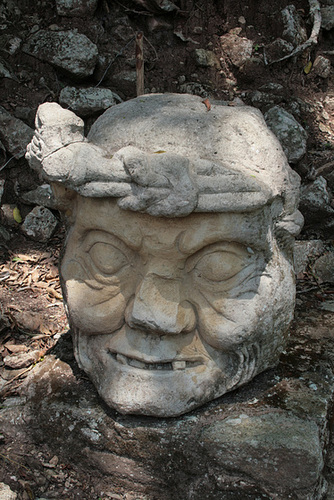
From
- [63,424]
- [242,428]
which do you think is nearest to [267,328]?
[242,428]

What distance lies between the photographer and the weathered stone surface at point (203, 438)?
2078 mm

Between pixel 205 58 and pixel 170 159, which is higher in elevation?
pixel 170 159

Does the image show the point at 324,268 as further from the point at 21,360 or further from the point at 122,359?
the point at 21,360

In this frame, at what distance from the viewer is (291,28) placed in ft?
15.3

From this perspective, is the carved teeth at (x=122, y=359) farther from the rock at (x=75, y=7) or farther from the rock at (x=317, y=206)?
the rock at (x=75, y=7)

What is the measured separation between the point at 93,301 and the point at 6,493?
881 millimetres

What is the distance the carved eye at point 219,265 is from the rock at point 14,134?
257 centimetres

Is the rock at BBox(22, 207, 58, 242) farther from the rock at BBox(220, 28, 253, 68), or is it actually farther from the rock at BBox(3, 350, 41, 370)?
the rock at BBox(220, 28, 253, 68)

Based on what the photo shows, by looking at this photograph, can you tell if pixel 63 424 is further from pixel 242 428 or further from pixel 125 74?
pixel 125 74

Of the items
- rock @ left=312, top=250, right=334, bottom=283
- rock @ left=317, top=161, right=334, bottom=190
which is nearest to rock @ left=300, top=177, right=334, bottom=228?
rock @ left=317, top=161, right=334, bottom=190

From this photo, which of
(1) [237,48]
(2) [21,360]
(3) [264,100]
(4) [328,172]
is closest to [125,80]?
(1) [237,48]

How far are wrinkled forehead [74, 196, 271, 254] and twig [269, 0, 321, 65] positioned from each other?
122 inches

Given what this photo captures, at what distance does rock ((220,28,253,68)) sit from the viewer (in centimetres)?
470

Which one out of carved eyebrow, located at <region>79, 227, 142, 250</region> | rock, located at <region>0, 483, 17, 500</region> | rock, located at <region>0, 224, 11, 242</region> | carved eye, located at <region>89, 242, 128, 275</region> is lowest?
rock, located at <region>0, 224, 11, 242</region>
